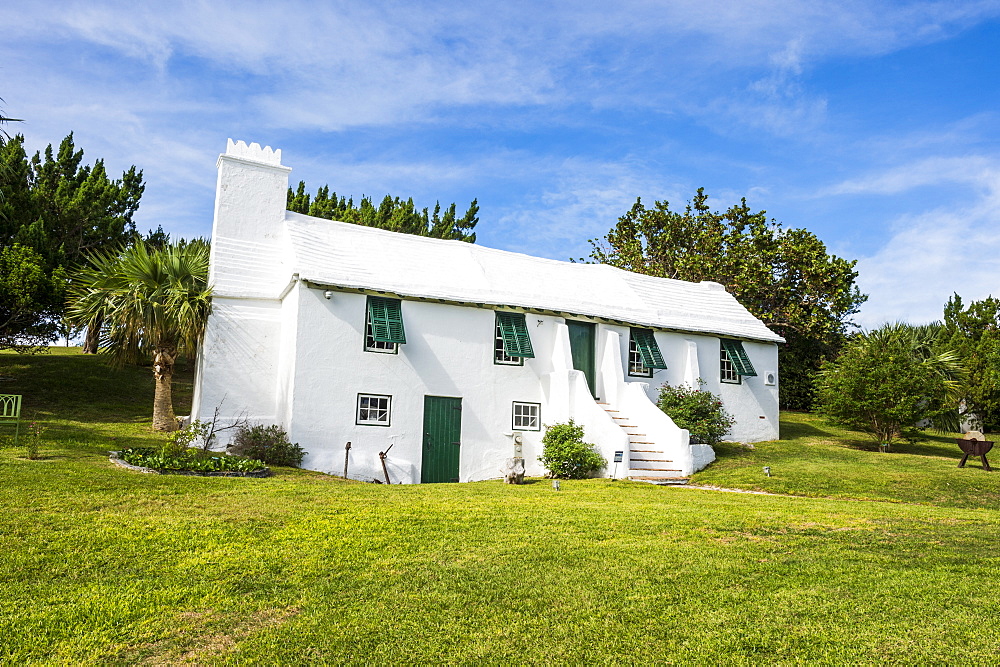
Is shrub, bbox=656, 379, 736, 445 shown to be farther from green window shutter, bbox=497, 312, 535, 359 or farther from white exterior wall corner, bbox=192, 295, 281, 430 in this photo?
white exterior wall corner, bbox=192, 295, 281, 430

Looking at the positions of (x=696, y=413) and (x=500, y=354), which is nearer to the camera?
(x=500, y=354)

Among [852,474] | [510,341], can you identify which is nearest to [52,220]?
[510,341]

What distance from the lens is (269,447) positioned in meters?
15.8

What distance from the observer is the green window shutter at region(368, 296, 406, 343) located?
17.2 metres

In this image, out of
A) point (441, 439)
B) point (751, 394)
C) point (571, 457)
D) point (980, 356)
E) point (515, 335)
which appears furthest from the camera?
point (980, 356)

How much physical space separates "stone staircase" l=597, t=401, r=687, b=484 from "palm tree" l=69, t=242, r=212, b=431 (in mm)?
11148

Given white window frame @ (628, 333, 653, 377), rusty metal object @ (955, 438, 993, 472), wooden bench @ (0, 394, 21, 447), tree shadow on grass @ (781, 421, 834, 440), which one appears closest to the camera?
wooden bench @ (0, 394, 21, 447)

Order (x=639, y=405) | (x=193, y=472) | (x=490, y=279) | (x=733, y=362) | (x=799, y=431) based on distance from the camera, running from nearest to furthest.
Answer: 1. (x=193, y=472)
2. (x=639, y=405)
3. (x=490, y=279)
4. (x=733, y=362)
5. (x=799, y=431)

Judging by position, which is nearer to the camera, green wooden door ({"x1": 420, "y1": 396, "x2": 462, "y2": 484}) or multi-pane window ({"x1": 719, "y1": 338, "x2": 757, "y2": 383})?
green wooden door ({"x1": 420, "y1": 396, "x2": 462, "y2": 484})

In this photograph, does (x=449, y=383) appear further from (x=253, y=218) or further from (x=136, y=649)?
(x=136, y=649)

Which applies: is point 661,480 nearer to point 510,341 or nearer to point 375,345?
point 510,341

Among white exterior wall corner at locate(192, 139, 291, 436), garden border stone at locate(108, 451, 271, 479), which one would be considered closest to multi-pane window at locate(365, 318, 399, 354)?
white exterior wall corner at locate(192, 139, 291, 436)

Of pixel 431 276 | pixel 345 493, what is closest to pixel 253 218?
pixel 431 276

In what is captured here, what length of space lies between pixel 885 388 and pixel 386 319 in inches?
567
